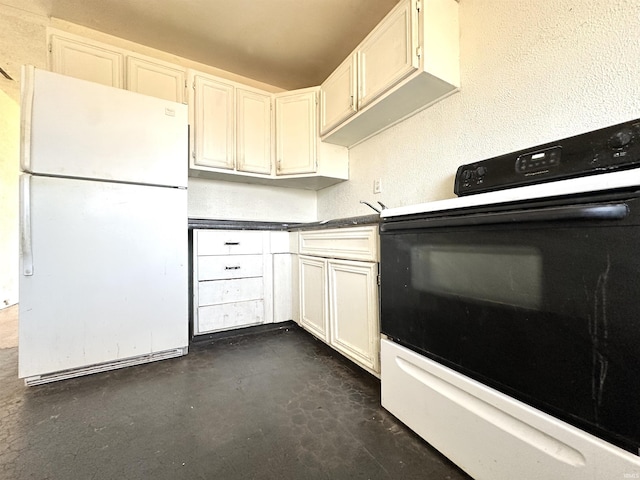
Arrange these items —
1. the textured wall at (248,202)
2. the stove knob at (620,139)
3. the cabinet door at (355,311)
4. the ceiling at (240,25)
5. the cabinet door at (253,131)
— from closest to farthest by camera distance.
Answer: the stove knob at (620,139) < the cabinet door at (355,311) < the ceiling at (240,25) < the cabinet door at (253,131) < the textured wall at (248,202)

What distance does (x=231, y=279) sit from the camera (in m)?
2.02

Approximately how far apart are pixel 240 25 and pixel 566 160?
232cm

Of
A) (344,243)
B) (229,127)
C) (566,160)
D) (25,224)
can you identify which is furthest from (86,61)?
(566,160)

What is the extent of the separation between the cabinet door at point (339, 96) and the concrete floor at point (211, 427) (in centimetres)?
174

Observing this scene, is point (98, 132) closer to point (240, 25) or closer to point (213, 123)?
point (213, 123)

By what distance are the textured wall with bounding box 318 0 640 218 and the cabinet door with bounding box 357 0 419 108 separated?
31cm

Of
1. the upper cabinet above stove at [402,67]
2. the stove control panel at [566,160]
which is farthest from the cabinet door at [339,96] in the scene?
the stove control panel at [566,160]

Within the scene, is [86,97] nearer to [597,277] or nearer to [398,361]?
[398,361]

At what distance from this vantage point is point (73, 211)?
1446 millimetres

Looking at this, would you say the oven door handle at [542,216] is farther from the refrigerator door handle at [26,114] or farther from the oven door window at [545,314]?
the refrigerator door handle at [26,114]

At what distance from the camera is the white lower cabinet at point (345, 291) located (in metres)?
1.29

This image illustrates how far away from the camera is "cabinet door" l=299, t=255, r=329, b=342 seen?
1.73 metres


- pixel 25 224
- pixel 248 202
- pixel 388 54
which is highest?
pixel 388 54

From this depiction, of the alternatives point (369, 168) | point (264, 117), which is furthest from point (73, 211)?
point (369, 168)
